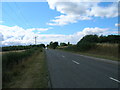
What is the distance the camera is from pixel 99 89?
6.30 meters

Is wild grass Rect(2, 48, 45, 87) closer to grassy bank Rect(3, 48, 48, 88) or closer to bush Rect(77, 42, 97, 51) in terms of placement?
grassy bank Rect(3, 48, 48, 88)

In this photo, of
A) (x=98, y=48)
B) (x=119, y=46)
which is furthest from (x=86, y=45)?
(x=119, y=46)

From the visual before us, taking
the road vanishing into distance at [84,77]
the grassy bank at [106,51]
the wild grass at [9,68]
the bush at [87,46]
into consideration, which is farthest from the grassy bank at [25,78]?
the bush at [87,46]

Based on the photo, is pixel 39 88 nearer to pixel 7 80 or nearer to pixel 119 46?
pixel 7 80

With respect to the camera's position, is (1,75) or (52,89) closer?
(52,89)

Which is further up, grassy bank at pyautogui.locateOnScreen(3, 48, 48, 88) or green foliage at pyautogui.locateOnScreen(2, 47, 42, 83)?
green foliage at pyautogui.locateOnScreen(2, 47, 42, 83)

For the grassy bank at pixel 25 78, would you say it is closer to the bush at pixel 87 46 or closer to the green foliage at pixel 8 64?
Answer: the green foliage at pixel 8 64

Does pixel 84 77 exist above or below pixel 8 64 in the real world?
below

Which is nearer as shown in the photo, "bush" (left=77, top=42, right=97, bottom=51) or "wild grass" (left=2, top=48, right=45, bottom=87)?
"wild grass" (left=2, top=48, right=45, bottom=87)

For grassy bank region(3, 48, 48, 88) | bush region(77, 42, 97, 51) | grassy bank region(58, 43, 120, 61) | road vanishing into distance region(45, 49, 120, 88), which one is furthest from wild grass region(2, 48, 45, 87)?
bush region(77, 42, 97, 51)

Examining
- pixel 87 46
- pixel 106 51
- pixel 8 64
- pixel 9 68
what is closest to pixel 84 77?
pixel 9 68

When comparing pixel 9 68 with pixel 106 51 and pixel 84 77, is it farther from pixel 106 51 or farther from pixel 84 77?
pixel 106 51

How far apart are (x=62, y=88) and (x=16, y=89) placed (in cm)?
220

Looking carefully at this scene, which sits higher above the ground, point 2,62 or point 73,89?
point 2,62
